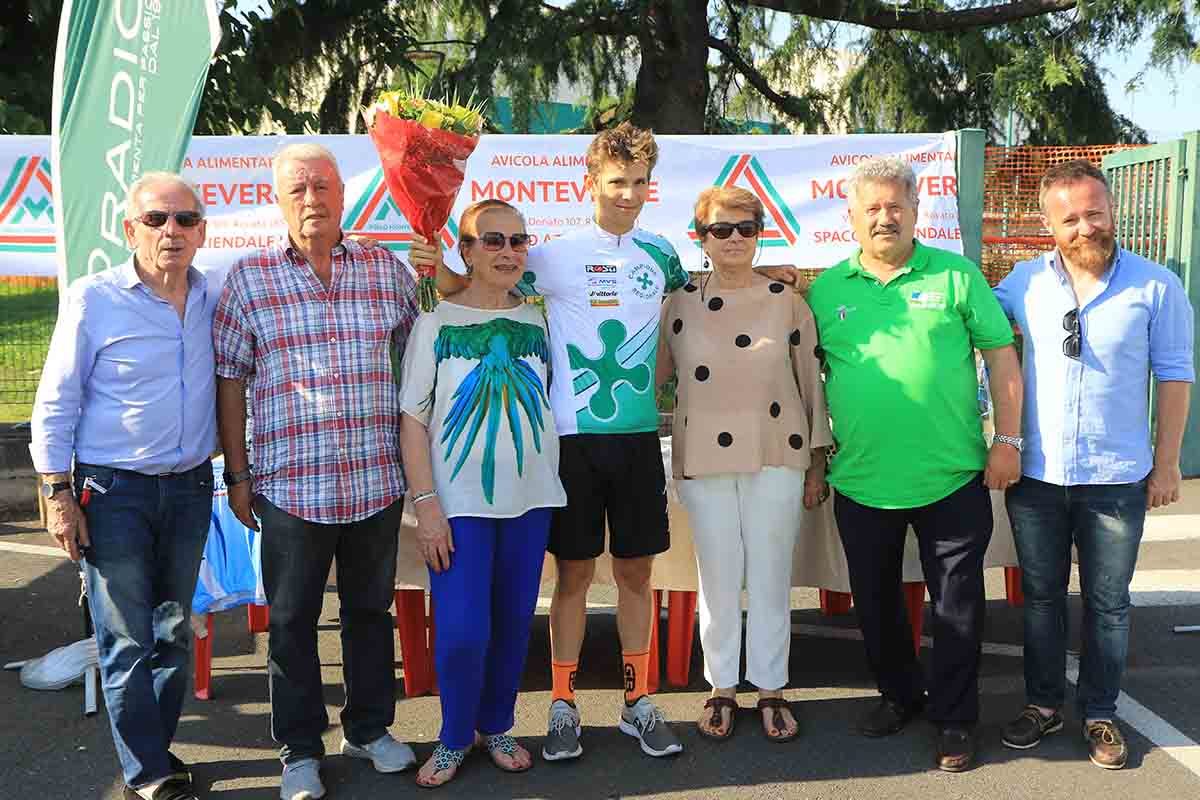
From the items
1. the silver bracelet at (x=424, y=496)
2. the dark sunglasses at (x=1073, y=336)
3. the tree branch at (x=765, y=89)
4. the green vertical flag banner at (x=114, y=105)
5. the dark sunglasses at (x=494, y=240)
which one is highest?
the tree branch at (x=765, y=89)

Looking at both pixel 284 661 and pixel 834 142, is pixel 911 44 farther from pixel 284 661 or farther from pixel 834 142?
pixel 284 661

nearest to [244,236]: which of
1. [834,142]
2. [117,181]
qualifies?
[117,181]

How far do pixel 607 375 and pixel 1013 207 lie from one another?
22.2 feet

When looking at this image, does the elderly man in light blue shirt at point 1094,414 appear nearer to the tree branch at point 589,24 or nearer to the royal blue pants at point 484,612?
the royal blue pants at point 484,612

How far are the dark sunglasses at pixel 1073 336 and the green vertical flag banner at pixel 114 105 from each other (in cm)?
317

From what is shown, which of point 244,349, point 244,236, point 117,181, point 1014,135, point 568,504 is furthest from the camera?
point 1014,135

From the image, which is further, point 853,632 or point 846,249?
point 846,249

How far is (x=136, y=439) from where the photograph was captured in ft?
10.6

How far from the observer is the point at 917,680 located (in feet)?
13.0

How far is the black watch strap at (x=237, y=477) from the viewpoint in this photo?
3420 mm

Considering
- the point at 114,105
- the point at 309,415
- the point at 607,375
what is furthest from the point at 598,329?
the point at 114,105

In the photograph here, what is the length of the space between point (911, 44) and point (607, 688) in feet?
34.3

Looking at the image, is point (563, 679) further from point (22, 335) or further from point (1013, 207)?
point (1013, 207)

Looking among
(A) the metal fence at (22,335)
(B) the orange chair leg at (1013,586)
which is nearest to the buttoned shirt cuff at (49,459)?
(B) the orange chair leg at (1013,586)
